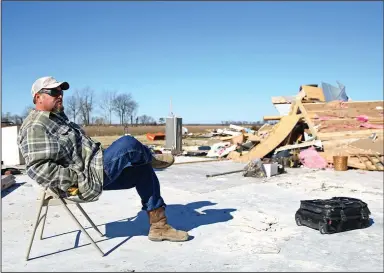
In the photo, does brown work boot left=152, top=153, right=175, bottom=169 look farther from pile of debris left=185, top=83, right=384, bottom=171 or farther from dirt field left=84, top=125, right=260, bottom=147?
pile of debris left=185, top=83, right=384, bottom=171

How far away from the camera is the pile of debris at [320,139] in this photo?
9365mm

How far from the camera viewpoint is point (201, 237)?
3.50 meters

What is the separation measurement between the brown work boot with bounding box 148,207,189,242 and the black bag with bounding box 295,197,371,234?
139 cm

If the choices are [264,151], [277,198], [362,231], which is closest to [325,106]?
[264,151]

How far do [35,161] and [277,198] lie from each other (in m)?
3.66

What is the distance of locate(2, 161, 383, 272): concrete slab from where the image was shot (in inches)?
111

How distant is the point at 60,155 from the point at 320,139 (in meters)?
8.87

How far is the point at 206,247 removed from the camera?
3211 mm

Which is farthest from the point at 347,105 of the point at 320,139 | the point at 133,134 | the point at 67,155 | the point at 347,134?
the point at 133,134

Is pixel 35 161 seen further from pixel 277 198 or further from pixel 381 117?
pixel 381 117

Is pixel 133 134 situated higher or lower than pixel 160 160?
lower

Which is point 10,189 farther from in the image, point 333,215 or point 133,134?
point 133,134

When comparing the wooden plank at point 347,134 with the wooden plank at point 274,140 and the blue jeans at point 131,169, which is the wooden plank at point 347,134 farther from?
the blue jeans at point 131,169

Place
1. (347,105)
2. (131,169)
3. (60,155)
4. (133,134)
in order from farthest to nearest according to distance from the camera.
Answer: (133,134), (347,105), (131,169), (60,155)
